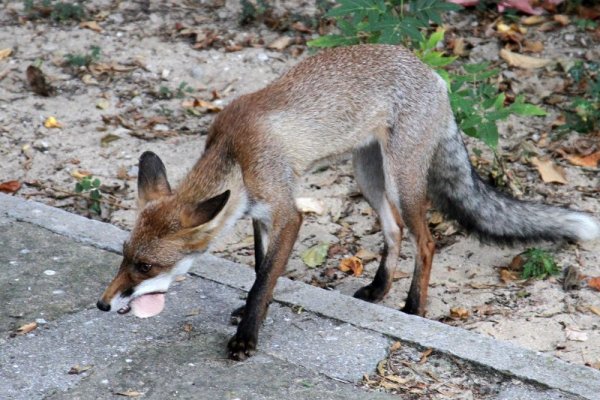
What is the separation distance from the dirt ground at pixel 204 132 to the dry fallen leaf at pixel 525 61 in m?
0.05

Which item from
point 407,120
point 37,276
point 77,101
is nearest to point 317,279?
point 407,120

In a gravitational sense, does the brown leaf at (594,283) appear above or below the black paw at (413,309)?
above

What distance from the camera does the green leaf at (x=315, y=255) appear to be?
19.0 feet

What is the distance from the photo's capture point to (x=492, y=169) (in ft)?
21.0

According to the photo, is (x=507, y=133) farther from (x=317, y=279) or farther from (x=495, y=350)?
(x=495, y=350)

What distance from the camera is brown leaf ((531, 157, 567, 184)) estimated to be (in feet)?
21.0

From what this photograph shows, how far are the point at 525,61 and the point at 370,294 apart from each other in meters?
3.14

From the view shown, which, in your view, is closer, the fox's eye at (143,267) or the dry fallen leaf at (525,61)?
the fox's eye at (143,267)

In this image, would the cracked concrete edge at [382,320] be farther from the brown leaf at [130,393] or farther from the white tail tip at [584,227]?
the white tail tip at [584,227]

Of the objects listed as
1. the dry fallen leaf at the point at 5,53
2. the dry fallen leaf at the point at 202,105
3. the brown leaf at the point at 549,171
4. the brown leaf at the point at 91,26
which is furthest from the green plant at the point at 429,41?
the dry fallen leaf at the point at 5,53

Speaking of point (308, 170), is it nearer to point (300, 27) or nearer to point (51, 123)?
point (51, 123)

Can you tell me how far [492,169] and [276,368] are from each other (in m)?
2.66

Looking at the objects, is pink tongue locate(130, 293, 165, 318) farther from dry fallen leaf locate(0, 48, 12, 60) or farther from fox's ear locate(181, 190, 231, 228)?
dry fallen leaf locate(0, 48, 12, 60)

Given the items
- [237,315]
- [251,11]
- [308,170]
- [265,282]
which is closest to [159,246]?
[265,282]
